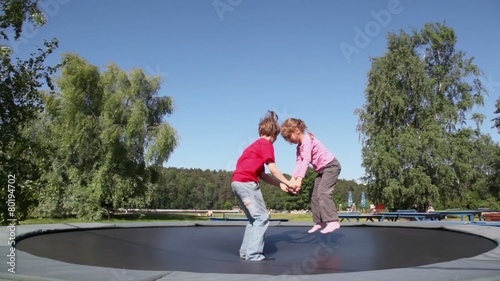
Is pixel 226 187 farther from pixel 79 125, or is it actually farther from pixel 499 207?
pixel 79 125

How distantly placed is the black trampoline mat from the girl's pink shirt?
0.50m

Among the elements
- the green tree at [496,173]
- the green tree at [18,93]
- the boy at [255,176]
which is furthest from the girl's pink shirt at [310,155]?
the green tree at [496,173]

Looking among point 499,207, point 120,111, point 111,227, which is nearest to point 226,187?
point 499,207

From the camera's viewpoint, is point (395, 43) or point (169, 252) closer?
point (169, 252)

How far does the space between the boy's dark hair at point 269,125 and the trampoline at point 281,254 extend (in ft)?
2.33

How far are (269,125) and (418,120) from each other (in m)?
15.1

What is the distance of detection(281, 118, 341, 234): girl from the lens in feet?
8.65

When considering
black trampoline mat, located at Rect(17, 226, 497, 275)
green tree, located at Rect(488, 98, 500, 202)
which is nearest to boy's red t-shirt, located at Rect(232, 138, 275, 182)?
black trampoline mat, located at Rect(17, 226, 497, 275)

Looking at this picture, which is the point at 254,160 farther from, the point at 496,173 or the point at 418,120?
the point at 496,173

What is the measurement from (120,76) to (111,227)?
11.7 m

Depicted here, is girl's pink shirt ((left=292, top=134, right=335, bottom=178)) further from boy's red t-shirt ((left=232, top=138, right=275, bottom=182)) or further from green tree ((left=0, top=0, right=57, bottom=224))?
green tree ((left=0, top=0, right=57, bottom=224))

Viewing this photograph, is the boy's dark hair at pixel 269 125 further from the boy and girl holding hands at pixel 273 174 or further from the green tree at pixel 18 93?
the green tree at pixel 18 93

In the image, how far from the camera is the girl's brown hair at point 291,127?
2645mm

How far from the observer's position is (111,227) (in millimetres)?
4258
